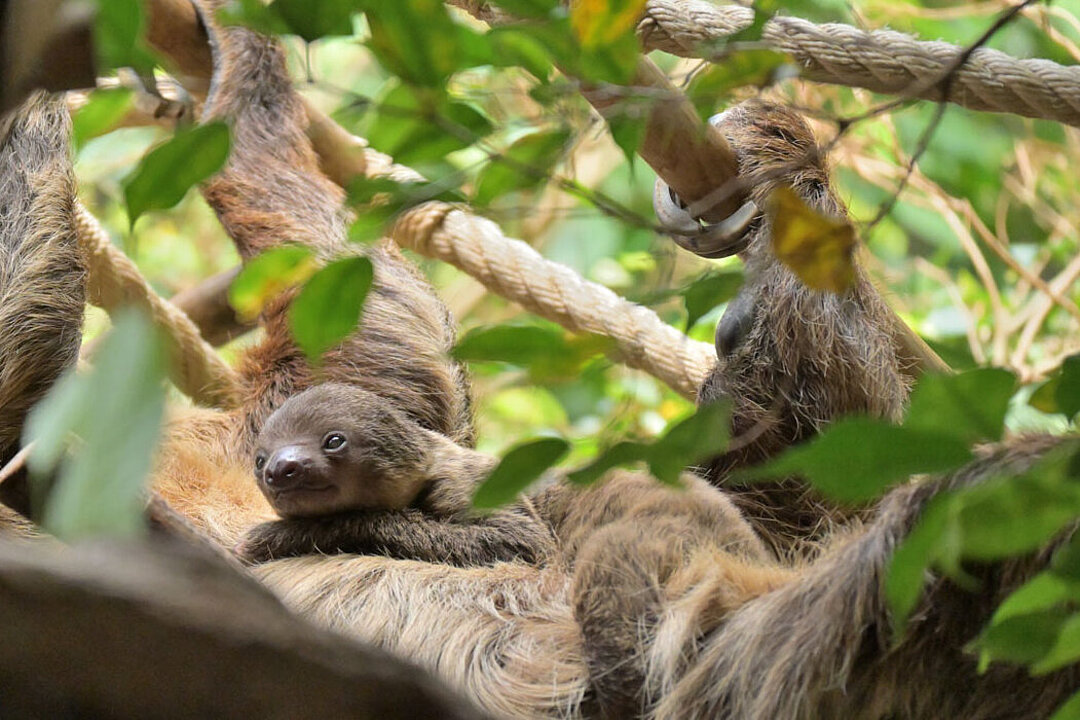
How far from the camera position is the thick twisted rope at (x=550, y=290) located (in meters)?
3.25

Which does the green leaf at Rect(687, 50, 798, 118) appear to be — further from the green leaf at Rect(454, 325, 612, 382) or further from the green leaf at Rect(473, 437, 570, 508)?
the green leaf at Rect(473, 437, 570, 508)

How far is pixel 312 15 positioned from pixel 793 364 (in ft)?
5.48

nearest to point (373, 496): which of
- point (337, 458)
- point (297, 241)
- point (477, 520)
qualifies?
point (337, 458)

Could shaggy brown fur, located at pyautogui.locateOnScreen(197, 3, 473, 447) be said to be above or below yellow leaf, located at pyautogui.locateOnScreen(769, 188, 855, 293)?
below

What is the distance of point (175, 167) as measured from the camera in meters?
1.04

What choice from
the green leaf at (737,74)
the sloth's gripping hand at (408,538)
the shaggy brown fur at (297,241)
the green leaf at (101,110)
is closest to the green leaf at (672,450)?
the green leaf at (737,74)

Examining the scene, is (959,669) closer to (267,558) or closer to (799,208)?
(799,208)

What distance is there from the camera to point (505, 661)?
2326mm

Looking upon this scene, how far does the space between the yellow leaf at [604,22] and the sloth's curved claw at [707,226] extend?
1401mm

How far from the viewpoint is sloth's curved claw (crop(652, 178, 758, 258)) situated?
254cm

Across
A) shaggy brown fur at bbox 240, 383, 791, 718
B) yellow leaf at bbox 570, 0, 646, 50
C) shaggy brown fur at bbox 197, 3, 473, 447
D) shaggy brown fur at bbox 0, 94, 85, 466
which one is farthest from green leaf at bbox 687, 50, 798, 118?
shaggy brown fur at bbox 197, 3, 473, 447

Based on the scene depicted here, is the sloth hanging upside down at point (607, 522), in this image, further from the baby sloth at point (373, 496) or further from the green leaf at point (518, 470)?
the green leaf at point (518, 470)

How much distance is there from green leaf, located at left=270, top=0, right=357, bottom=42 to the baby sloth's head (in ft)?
5.32

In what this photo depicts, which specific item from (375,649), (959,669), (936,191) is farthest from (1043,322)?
(375,649)
